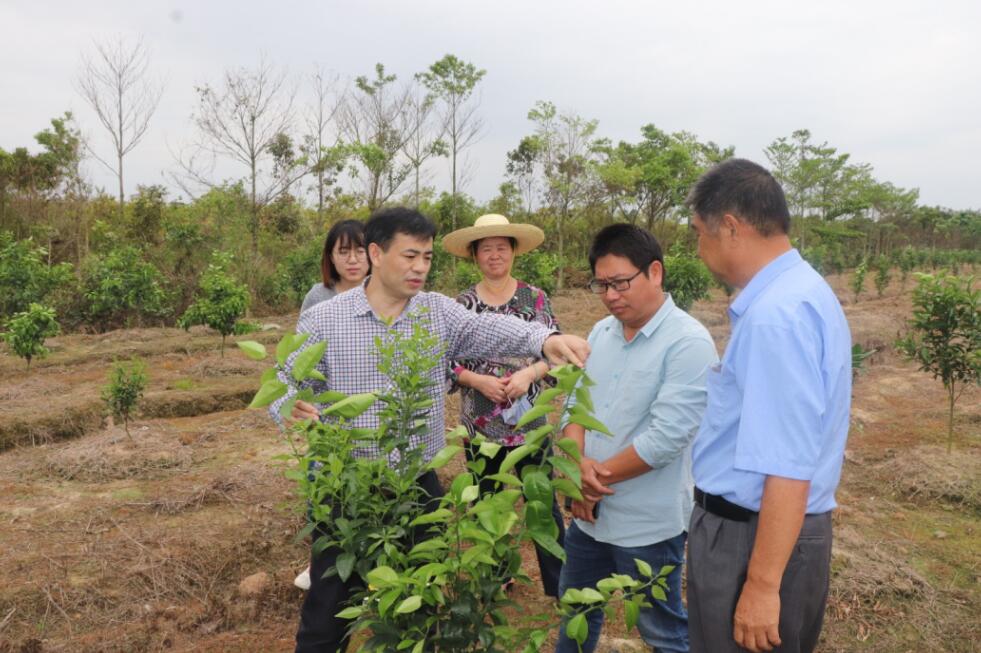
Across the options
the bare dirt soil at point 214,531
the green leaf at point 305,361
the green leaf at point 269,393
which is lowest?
the bare dirt soil at point 214,531

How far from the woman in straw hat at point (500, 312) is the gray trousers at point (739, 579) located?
4.35ft

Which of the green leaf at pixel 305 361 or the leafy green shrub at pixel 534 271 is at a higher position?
the leafy green shrub at pixel 534 271

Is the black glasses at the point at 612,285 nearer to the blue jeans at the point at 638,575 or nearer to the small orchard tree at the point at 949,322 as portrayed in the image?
the blue jeans at the point at 638,575

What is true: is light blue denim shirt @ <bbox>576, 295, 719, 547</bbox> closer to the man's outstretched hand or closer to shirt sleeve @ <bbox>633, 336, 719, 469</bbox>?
shirt sleeve @ <bbox>633, 336, 719, 469</bbox>

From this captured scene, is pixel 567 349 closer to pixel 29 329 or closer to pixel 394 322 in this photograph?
pixel 394 322

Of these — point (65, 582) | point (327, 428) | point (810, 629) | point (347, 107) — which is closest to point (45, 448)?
point (65, 582)

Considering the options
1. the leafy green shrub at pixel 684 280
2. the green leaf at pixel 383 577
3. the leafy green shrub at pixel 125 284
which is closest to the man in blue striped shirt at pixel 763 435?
the green leaf at pixel 383 577

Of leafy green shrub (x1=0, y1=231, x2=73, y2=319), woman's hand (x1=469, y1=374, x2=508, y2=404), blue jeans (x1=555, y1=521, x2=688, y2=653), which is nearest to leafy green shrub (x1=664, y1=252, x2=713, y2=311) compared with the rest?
woman's hand (x1=469, y1=374, x2=508, y2=404)

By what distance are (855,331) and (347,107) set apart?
14.5m

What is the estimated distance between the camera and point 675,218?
84.9 ft

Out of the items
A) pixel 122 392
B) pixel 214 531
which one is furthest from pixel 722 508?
pixel 122 392

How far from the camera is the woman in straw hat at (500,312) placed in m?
2.95

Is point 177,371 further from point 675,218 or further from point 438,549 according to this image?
point 675,218

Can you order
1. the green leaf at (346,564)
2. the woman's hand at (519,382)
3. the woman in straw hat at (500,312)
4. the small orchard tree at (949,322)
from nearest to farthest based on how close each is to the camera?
the green leaf at (346,564) → the woman's hand at (519,382) → the woman in straw hat at (500,312) → the small orchard tree at (949,322)
